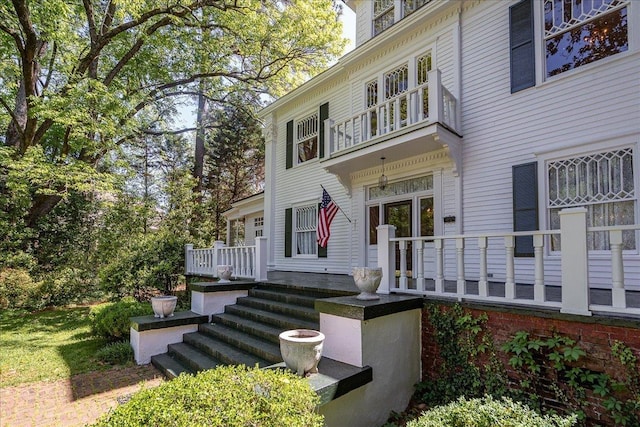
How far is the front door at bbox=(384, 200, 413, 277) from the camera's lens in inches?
304

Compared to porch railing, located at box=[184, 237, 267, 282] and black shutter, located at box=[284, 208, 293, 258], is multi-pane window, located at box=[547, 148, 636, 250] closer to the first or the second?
porch railing, located at box=[184, 237, 267, 282]

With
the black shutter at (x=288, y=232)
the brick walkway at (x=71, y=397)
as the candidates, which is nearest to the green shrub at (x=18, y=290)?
the brick walkway at (x=71, y=397)

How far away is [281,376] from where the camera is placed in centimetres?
294

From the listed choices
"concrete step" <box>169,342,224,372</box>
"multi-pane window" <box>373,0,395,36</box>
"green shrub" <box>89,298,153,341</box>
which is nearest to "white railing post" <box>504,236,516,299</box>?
"concrete step" <box>169,342,224,372</box>

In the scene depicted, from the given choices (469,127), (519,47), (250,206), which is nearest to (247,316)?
(469,127)

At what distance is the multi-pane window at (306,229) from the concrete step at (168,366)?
5351mm

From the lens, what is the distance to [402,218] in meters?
7.99

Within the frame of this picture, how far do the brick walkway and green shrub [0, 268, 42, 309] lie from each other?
694 centimetres

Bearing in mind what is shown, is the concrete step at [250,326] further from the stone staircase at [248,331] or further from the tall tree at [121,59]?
the tall tree at [121,59]

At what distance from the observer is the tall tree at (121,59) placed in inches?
363

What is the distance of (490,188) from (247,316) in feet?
17.1

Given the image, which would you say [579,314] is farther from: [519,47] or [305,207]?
[305,207]

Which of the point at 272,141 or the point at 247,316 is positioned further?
the point at 272,141

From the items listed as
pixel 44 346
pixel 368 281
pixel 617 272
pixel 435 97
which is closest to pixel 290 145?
pixel 435 97
